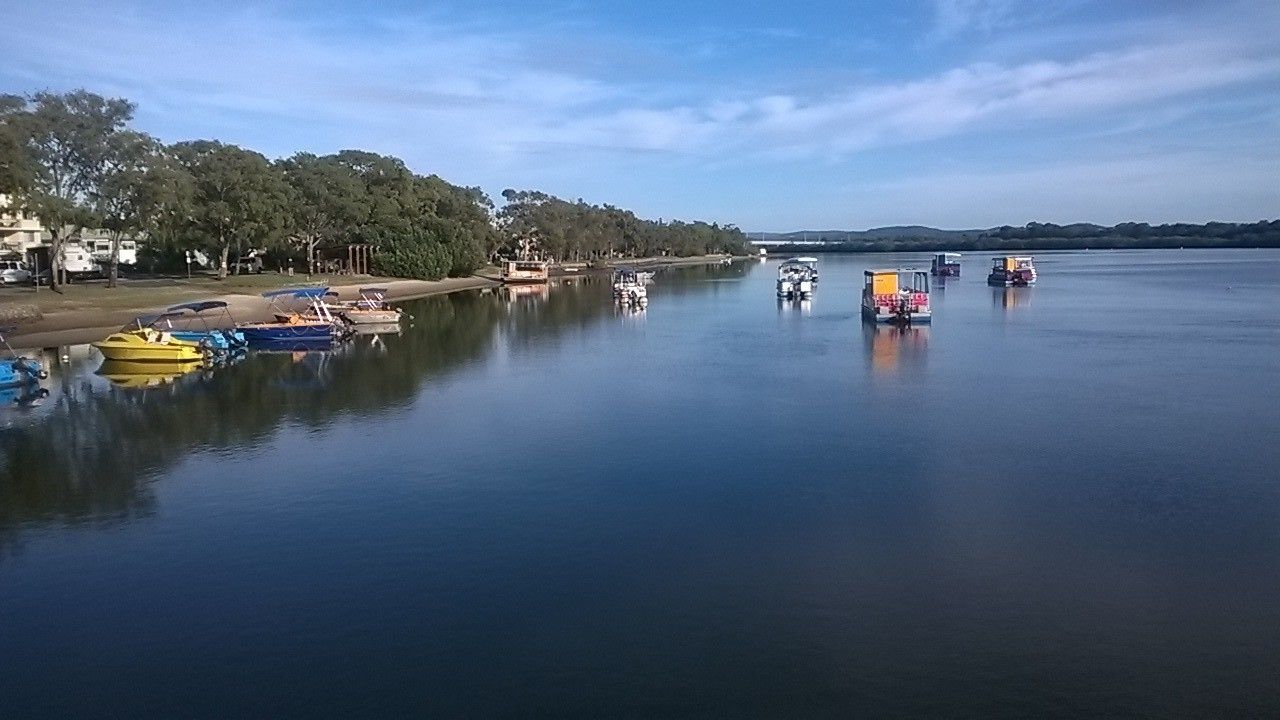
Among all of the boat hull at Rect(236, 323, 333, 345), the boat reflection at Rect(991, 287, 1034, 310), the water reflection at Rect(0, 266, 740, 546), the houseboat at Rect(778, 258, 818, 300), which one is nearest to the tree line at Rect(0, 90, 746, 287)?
the boat hull at Rect(236, 323, 333, 345)

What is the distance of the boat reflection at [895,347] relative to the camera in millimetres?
31625

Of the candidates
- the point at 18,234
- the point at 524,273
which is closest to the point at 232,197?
the point at 18,234

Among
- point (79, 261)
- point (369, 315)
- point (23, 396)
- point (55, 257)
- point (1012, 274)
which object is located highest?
point (79, 261)

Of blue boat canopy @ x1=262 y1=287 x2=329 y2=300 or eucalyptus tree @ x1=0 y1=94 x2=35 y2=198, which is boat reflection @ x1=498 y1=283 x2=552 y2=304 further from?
eucalyptus tree @ x1=0 y1=94 x2=35 y2=198

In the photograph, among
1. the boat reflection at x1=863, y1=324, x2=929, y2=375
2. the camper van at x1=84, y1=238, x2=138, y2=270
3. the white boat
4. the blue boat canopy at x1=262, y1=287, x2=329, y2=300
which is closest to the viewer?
the boat reflection at x1=863, y1=324, x2=929, y2=375

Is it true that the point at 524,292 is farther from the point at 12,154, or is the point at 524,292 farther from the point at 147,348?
the point at 147,348

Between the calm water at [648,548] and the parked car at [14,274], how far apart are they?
35.8 meters

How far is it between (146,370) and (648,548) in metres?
23.4

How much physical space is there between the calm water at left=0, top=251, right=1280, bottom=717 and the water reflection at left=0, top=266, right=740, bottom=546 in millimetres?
154

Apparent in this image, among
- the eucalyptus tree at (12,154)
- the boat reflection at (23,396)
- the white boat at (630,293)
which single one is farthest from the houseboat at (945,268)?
the boat reflection at (23,396)

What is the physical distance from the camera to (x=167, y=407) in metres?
25.3

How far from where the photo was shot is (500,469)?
18203 mm

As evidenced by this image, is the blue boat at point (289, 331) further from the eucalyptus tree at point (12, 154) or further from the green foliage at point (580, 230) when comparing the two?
the green foliage at point (580, 230)

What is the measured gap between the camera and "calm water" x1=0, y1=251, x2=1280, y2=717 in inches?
383
